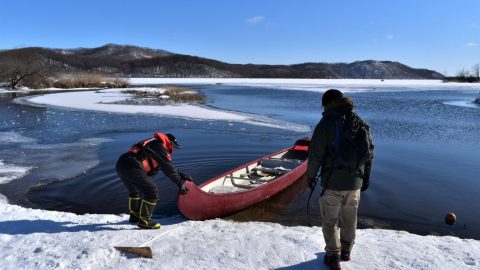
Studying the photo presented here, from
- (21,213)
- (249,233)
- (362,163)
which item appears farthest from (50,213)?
(362,163)

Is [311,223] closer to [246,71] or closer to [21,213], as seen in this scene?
[21,213]

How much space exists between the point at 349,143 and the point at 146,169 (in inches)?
107

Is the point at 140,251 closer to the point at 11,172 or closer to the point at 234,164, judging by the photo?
the point at 11,172

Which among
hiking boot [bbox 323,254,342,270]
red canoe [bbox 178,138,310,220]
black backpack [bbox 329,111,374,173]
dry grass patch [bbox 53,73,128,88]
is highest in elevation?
black backpack [bbox 329,111,374,173]

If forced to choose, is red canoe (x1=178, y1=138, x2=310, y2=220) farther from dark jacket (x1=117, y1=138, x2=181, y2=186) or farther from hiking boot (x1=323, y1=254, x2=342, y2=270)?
hiking boot (x1=323, y1=254, x2=342, y2=270)

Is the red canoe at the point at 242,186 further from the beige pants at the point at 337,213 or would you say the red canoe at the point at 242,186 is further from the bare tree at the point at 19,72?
the bare tree at the point at 19,72

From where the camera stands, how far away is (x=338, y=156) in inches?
151

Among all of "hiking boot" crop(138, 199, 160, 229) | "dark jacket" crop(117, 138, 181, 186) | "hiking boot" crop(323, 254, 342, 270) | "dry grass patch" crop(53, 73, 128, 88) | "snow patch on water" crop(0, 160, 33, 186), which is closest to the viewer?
"hiking boot" crop(323, 254, 342, 270)

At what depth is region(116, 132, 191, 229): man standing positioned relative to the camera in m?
5.13

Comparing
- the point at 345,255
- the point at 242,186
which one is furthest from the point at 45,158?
the point at 345,255

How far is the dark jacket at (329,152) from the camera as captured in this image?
3.82 meters

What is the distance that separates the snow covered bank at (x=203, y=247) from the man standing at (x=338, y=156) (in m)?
0.68

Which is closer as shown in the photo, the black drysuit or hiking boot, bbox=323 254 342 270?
hiking boot, bbox=323 254 342 270

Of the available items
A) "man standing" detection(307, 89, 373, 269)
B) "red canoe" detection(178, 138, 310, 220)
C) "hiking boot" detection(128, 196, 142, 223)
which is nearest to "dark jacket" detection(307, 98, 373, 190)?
"man standing" detection(307, 89, 373, 269)
